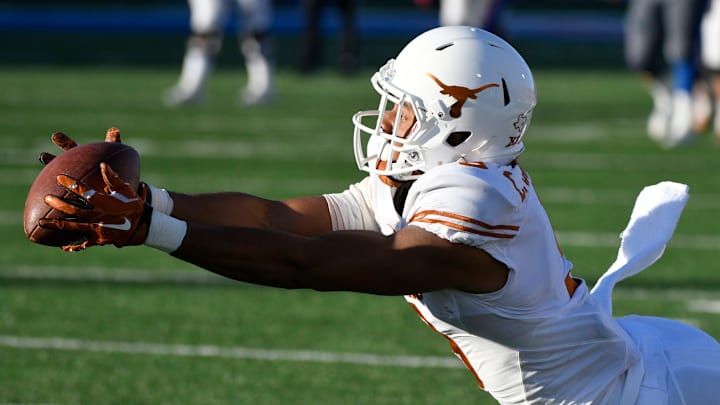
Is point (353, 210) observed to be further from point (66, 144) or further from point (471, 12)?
point (471, 12)

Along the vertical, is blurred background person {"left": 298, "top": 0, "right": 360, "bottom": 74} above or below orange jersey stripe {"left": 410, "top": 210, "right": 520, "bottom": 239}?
below

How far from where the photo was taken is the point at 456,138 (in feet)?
9.54

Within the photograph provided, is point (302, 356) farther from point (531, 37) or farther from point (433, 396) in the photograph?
point (531, 37)

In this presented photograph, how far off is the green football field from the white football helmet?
1.33m

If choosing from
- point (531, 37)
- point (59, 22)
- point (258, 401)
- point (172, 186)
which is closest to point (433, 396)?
point (258, 401)

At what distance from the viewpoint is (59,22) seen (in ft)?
70.7

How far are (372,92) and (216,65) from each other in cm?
383

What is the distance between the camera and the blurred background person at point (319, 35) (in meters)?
13.6

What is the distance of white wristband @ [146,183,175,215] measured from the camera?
307cm

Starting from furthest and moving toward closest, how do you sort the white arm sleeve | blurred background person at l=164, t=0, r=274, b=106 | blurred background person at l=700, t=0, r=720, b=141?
blurred background person at l=164, t=0, r=274, b=106 < blurred background person at l=700, t=0, r=720, b=141 < the white arm sleeve

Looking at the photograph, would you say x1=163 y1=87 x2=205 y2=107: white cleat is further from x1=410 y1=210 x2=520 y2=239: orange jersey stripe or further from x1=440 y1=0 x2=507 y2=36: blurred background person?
x1=410 y1=210 x2=520 y2=239: orange jersey stripe

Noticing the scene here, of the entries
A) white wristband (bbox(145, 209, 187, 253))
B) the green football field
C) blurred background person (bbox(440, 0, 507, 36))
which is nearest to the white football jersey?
white wristband (bbox(145, 209, 187, 253))

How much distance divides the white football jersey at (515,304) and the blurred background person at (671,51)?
6614 millimetres

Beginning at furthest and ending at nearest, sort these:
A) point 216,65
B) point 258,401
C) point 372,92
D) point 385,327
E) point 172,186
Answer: point 216,65, point 372,92, point 172,186, point 385,327, point 258,401
